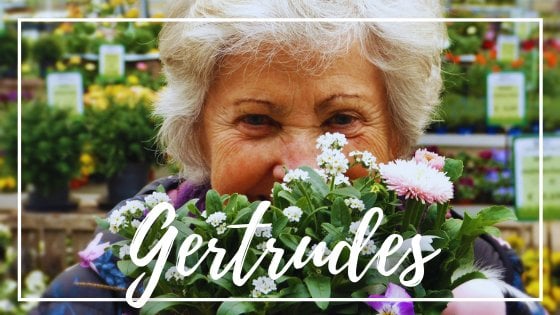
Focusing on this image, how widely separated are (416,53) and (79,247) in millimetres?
1383

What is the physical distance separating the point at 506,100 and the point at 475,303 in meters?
1.61

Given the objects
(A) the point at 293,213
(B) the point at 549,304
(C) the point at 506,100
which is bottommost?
(B) the point at 549,304

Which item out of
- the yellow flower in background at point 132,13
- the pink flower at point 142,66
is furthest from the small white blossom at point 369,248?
the pink flower at point 142,66

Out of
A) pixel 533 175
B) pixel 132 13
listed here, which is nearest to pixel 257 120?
pixel 533 175

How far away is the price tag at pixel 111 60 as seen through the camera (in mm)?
2508

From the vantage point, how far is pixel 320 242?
0.78m

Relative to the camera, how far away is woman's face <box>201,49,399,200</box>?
103 cm

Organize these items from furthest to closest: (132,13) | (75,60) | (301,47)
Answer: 1. (75,60)
2. (132,13)
3. (301,47)

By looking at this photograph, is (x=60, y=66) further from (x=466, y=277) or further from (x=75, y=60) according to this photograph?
(x=466, y=277)

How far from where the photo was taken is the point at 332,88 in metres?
1.03

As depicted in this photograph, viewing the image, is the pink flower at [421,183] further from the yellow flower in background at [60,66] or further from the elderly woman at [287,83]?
the yellow flower in background at [60,66]

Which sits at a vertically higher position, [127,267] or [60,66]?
[60,66]

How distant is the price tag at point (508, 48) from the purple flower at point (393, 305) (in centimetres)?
218

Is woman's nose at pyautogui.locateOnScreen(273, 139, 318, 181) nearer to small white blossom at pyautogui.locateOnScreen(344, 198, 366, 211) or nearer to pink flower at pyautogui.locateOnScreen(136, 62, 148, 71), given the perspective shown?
small white blossom at pyautogui.locateOnScreen(344, 198, 366, 211)
